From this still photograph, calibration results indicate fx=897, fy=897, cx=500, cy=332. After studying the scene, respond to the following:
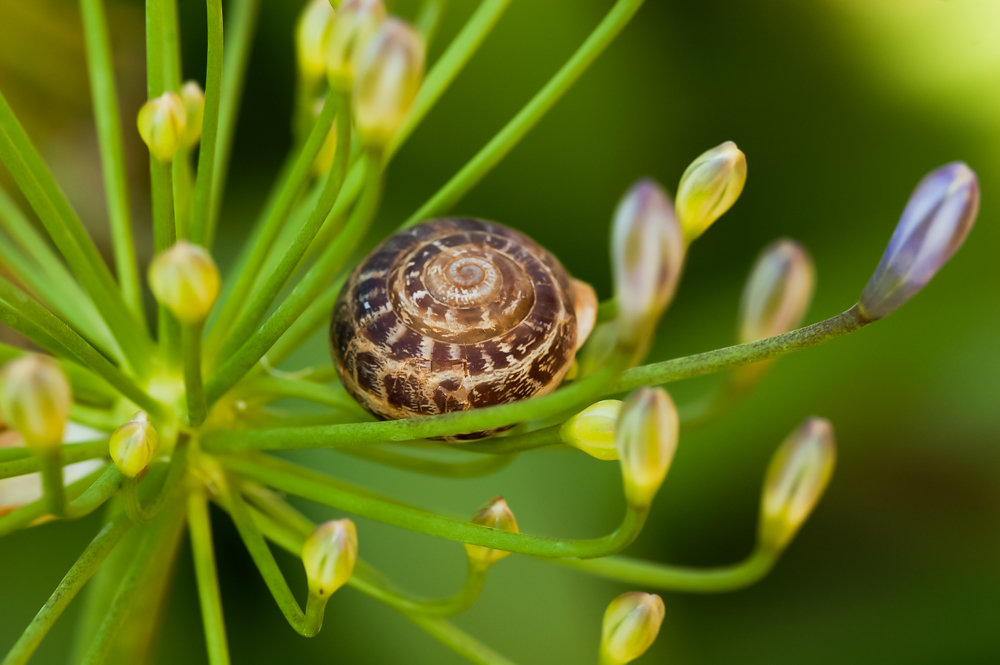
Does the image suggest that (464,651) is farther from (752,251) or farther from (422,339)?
(752,251)

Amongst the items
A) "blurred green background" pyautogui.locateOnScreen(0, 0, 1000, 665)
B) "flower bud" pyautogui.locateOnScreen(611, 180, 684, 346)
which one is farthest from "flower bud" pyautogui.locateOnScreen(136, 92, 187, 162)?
"blurred green background" pyautogui.locateOnScreen(0, 0, 1000, 665)

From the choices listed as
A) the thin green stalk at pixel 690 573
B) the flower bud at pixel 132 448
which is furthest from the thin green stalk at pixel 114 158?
the thin green stalk at pixel 690 573

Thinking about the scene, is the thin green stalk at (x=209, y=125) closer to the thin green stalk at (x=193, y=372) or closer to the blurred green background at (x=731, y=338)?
the thin green stalk at (x=193, y=372)

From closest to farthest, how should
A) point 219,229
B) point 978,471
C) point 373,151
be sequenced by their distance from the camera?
point 373,151 < point 978,471 < point 219,229

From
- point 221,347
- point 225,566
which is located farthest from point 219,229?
point 221,347

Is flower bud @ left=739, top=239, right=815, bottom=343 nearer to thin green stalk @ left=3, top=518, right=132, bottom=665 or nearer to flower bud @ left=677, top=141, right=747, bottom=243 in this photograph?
flower bud @ left=677, top=141, right=747, bottom=243
